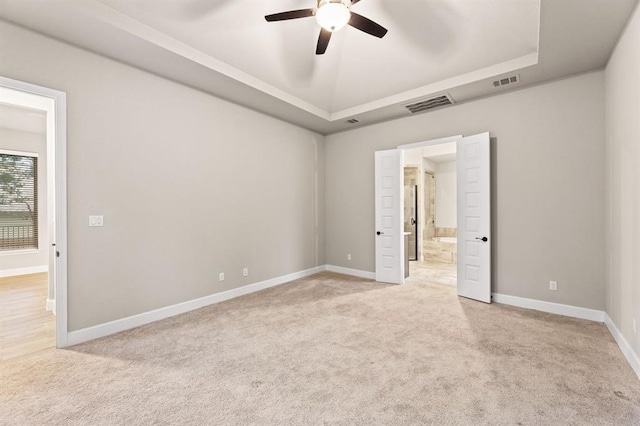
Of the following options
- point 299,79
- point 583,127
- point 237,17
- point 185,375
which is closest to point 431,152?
point 583,127

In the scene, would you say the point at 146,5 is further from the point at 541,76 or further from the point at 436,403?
the point at 541,76

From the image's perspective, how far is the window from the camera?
5785 mm

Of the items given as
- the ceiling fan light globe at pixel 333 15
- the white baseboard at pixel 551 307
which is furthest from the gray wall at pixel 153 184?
the white baseboard at pixel 551 307

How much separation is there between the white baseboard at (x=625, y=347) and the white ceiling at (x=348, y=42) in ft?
9.13

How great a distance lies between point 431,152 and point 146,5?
6.82 metres

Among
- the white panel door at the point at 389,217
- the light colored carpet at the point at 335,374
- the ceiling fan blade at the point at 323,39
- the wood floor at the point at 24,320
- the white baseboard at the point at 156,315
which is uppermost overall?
the ceiling fan blade at the point at 323,39

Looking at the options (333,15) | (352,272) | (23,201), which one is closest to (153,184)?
(333,15)

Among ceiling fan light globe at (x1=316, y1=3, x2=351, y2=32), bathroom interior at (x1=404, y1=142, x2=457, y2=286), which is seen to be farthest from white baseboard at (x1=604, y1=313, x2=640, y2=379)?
ceiling fan light globe at (x1=316, y1=3, x2=351, y2=32)

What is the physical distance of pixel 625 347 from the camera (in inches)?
98.7

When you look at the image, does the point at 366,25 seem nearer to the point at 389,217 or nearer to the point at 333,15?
the point at 333,15

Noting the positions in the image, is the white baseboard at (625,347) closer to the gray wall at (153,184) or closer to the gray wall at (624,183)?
the gray wall at (624,183)

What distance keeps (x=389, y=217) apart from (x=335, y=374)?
3.24 metres

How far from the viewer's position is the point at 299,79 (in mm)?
4098

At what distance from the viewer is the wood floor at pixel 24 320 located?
2.76 metres
